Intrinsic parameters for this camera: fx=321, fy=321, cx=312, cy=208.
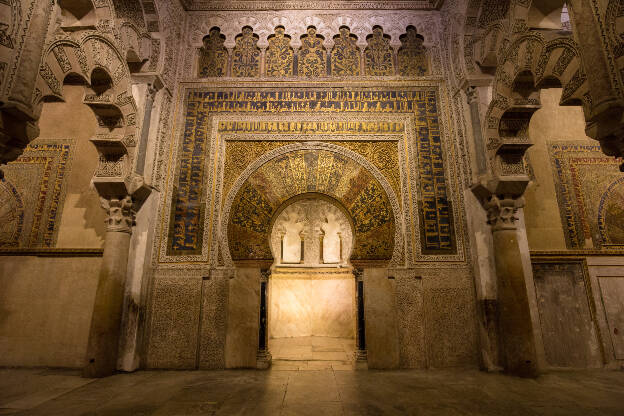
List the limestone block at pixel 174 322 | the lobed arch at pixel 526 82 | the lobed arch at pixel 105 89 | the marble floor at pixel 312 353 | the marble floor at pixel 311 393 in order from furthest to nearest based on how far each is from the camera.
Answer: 1. the marble floor at pixel 312 353
2. the limestone block at pixel 174 322
3. the lobed arch at pixel 105 89
4. the lobed arch at pixel 526 82
5. the marble floor at pixel 311 393

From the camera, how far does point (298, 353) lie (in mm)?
5605

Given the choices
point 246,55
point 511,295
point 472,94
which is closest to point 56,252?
point 246,55

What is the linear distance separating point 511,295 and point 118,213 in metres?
5.51

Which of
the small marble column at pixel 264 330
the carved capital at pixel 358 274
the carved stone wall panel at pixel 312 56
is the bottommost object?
the small marble column at pixel 264 330

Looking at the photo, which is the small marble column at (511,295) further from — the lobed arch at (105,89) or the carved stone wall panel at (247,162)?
the lobed arch at (105,89)

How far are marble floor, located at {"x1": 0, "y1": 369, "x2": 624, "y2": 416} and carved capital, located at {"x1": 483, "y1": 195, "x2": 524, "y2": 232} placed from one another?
1.95 meters

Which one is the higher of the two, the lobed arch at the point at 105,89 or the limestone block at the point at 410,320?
Answer: the lobed arch at the point at 105,89

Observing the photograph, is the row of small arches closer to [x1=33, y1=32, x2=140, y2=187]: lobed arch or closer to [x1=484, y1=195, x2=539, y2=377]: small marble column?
[x1=33, y1=32, x2=140, y2=187]: lobed arch

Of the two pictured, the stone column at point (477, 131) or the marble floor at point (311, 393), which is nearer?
the marble floor at point (311, 393)

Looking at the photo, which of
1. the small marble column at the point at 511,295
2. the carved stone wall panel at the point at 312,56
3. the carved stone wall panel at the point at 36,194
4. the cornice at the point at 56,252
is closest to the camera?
the small marble column at the point at 511,295

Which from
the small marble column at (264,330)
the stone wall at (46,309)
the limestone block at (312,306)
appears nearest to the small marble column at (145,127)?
the stone wall at (46,309)

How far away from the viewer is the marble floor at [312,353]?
4.69 m

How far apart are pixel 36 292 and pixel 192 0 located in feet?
18.6

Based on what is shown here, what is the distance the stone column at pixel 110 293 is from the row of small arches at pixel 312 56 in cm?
285
